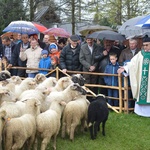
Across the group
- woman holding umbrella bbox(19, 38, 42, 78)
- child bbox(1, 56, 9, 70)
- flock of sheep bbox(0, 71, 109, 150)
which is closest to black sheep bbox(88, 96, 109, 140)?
flock of sheep bbox(0, 71, 109, 150)

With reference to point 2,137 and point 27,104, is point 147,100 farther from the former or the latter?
point 2,137

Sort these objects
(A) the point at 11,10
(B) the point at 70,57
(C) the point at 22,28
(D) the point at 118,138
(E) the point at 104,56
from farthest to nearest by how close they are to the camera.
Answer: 1. (A) the point at 11,10
2. (C) the point at 22,28
3. (B) the point at 70,57
4. (E) the point at 104,56
5. (D) the point at 118,138

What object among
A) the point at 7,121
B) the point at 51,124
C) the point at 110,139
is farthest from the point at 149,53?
the point at 7,121

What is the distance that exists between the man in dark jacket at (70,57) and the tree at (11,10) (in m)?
17.6

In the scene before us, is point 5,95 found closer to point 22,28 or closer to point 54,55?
point 54,55

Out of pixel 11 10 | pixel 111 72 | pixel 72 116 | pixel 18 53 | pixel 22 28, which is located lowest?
pixel 72 116

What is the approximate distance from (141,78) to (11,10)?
19.9 meters

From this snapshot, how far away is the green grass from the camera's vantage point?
559 centimetres

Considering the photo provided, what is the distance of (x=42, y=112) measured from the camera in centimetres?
589

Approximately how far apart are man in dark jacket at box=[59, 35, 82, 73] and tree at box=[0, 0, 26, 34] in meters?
17.6

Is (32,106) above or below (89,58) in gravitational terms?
below

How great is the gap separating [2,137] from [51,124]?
827 mm

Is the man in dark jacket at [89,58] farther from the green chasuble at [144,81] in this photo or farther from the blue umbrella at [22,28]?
the blue umbrella at [22,28]

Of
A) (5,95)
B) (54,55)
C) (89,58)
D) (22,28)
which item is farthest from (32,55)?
(5,95)
